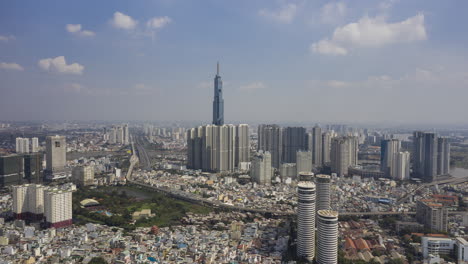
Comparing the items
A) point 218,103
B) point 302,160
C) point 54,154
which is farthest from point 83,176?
point 218,103

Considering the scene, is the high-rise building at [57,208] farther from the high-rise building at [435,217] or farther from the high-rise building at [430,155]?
the high-rise building at [430,155]

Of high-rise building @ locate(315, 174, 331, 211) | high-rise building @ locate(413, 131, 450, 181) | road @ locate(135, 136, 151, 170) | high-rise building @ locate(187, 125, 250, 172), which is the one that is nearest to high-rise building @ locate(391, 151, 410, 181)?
high-rise building @ locate(413, 131, 450, 181)

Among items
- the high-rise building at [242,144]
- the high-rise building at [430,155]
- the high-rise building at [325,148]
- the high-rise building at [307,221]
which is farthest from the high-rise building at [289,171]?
the high-rise building at [307,221]

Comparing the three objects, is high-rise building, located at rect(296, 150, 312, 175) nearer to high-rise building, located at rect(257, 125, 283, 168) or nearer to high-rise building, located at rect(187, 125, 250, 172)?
high-rise building, located at rect(257, 125, 283, 168)

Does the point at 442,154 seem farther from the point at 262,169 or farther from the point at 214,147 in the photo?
the point at 214,147

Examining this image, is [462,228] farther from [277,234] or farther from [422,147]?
[422,147]
